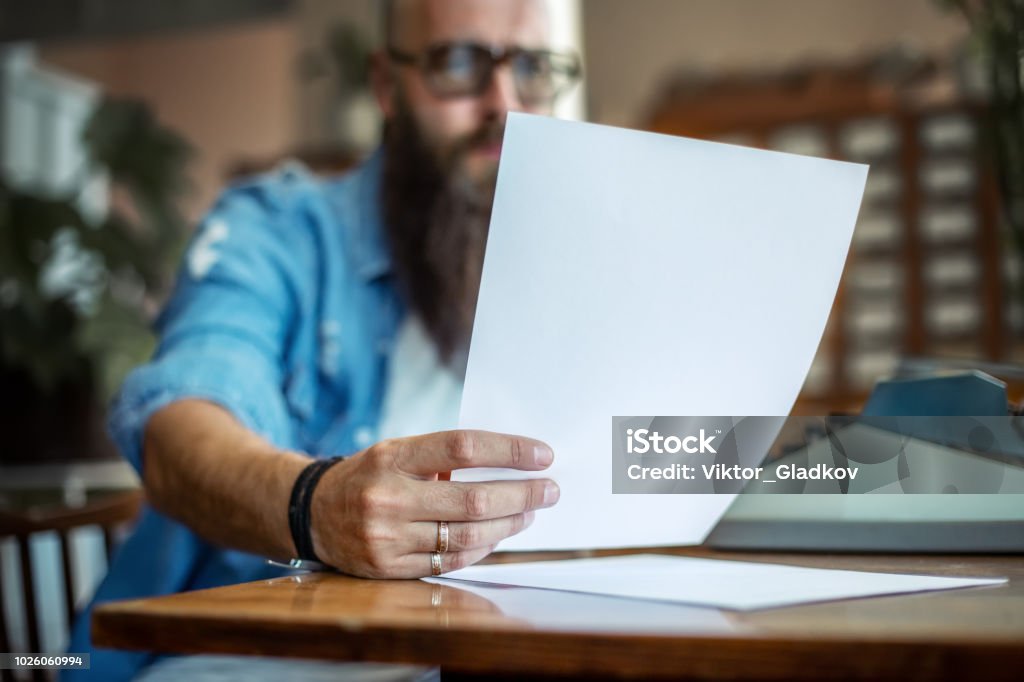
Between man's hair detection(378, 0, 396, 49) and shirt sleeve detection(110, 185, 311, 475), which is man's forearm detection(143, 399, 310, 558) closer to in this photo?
shirt sleeve detection(110, 185, 311, 475)

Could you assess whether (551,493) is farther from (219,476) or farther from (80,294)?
(80,294)

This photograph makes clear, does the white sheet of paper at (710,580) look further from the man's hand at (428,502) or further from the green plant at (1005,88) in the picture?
the green plant at (1005,88)

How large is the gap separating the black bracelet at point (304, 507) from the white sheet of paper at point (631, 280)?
119 mm

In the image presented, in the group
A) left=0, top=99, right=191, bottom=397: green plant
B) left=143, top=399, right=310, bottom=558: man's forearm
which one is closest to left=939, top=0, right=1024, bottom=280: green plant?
left=143, top=399, right=310, bottom=558: man's forearm

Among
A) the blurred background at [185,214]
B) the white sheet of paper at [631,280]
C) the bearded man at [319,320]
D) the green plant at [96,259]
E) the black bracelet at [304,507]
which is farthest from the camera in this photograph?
the green plant at [96,259]

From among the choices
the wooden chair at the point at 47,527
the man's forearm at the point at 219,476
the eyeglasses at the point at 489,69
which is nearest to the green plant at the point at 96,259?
the wooden chair at the point at 47,527

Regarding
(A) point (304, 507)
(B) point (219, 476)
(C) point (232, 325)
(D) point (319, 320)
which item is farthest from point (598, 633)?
(D) point (319, 320)

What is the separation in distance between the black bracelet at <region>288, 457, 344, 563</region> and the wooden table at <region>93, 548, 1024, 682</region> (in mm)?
123

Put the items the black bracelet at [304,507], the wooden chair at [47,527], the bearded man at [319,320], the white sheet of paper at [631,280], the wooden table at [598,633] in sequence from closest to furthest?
the wooden table at [598,633], the white sheet of paper at [631,280], the black bracelet at [304,507], the bearded man at [319,320], the wooden chair at [47,527]

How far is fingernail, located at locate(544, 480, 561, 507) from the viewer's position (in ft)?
1.55

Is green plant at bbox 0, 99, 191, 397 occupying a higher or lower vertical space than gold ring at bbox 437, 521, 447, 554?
higher

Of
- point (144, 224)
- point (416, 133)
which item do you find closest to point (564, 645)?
point (416, 133)

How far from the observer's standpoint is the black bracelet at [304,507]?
54cm

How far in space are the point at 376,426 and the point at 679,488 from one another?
0.53 meters
